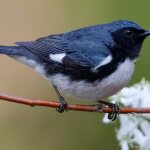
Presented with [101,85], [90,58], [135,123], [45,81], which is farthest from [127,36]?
[45,81]

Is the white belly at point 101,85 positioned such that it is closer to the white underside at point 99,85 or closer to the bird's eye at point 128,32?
the white underside at point 99,85

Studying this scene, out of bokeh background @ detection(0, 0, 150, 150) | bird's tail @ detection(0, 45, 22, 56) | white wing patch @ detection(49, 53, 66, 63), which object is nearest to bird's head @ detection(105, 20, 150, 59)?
white wing patch @ detection(49, 53, 66, 63)

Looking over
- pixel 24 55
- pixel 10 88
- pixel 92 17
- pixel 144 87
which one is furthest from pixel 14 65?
pixel 144 87

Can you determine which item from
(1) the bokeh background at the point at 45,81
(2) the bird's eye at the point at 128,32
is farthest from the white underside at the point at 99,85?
(1) the bokeh background at the point at 45,81

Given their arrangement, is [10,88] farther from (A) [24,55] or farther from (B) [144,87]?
(B) [144,87]

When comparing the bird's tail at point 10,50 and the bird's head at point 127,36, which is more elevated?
the bird's head at point 127,36

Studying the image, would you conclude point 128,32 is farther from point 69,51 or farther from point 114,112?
point 114,112

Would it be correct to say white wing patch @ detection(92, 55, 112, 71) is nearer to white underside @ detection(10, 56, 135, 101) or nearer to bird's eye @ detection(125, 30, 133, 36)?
white underside @ detection(10, 56, 135, 101)
